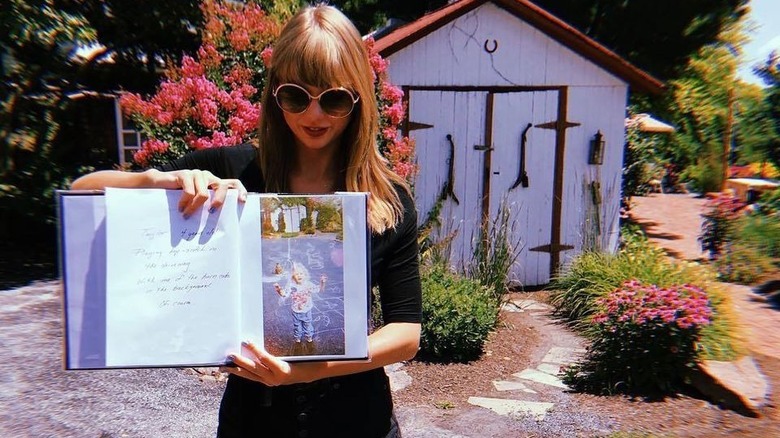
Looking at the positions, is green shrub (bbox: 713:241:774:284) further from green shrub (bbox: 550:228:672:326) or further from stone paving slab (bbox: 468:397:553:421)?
stone paving slab (bbox: 468:397:553:421)

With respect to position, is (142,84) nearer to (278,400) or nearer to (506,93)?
(506,93)

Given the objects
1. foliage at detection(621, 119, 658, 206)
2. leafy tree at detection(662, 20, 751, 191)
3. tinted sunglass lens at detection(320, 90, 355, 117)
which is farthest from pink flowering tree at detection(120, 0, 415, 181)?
leafy tree at detection(662, 20, 751, 191)

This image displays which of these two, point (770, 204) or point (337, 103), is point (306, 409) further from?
point (770, 204)

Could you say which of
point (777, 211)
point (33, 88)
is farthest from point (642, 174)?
point (33, 88)

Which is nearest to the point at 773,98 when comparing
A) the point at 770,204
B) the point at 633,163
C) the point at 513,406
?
the point at 770,204

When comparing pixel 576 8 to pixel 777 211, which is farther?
pixel 576 8

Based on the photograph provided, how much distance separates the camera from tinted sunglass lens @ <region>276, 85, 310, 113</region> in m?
1.26

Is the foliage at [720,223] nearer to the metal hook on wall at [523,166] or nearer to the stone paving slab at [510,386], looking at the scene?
the metal hook on wall at [523,166]

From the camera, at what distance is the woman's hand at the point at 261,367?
1114 millimetres

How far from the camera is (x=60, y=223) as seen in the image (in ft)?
3.37

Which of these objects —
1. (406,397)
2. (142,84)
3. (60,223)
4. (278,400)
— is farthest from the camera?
(142,84)

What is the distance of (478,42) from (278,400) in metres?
7.01

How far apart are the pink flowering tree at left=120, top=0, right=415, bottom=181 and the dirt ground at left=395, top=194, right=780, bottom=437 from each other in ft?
6.35

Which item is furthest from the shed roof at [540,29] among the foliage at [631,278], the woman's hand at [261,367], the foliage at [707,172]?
the foliage at [707,172]
